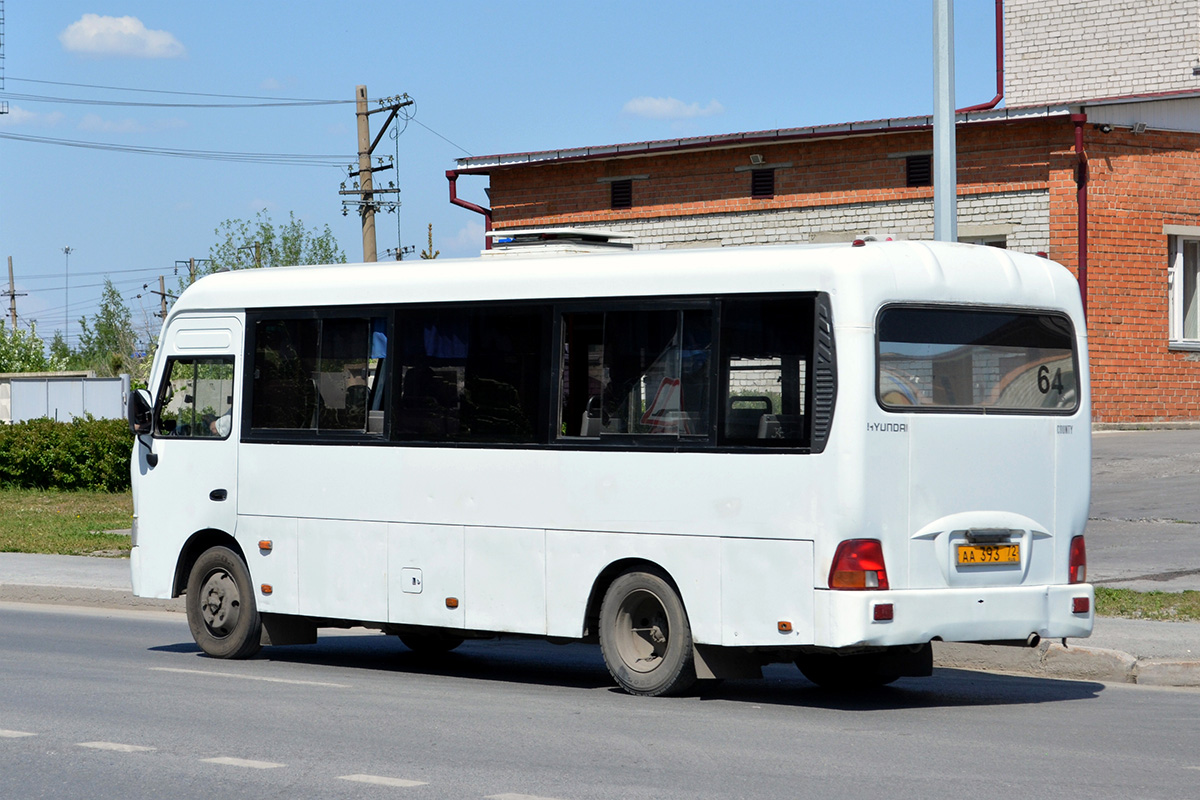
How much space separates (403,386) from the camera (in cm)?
1200

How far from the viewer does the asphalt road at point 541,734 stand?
773 cm

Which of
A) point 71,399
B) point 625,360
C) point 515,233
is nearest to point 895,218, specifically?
point 515,233

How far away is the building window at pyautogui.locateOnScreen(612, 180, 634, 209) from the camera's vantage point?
3522 centimetres

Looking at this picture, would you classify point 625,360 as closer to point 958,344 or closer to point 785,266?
point 785,266

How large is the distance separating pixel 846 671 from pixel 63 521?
→ 19181 mm

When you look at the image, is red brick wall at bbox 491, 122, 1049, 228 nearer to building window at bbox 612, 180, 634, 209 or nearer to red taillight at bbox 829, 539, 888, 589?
building window at bbox 612, 180, 634, 209

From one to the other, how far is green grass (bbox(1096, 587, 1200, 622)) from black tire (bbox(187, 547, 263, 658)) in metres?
6.94

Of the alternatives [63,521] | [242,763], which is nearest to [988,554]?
[242,763]

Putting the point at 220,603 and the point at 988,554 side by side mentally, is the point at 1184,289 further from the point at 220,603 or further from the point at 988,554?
the point at 220,603

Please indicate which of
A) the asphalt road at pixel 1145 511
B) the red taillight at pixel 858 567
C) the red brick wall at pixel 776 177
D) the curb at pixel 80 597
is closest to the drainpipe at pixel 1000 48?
the red brick wall at pixel 776 177

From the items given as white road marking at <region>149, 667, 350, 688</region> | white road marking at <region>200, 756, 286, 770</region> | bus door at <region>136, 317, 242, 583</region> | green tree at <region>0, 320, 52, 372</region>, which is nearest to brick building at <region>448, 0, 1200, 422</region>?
bus door at <region>136, 317, 242, 583</region>

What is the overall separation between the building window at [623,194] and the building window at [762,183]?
9.58 feet

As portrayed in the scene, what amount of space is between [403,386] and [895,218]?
2091 centimetres

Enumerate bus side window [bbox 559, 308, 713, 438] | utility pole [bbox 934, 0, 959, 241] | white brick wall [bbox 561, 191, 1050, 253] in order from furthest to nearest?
white brick wall [bbox 561, 191, 1050, 253] → utility pole [bbox 934, 0, 959, 241] → bus side window [bbox 559, 308, 713, 438]
